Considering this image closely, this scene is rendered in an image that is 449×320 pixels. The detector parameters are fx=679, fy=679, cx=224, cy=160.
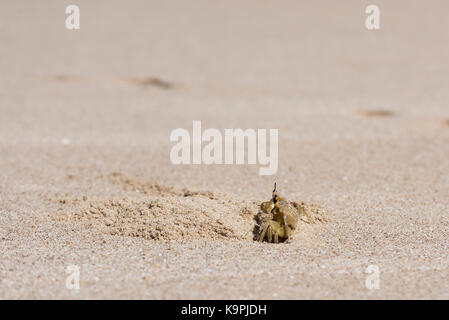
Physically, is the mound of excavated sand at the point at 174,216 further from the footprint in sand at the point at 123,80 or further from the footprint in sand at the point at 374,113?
the footprint in sand at the point at 123,80

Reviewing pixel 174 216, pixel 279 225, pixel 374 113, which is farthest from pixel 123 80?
pixel 279 225

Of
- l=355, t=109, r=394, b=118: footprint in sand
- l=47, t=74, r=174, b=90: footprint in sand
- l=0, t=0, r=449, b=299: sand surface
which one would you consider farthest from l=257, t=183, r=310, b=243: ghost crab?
l=47, t=74, r=174, b=90: footprint in sand

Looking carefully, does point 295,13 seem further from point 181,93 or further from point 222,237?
point 222,237

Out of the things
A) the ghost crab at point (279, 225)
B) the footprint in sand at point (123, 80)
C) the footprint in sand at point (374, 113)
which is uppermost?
the footprint in sand at point (123, 80)

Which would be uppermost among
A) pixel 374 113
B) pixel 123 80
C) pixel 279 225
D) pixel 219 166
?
pixel 123 80

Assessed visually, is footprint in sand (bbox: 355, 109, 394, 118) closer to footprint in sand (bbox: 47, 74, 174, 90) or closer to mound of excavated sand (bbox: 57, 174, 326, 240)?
footprint in sand (bbox: 47, 74, 174, 90)

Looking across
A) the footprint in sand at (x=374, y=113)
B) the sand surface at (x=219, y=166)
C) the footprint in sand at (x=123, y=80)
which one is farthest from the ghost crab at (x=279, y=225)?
the footprint in sand at (x=123, y=80)

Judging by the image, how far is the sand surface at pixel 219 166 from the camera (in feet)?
7.89

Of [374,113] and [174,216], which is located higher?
[374,113]

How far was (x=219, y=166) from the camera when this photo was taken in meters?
3.87

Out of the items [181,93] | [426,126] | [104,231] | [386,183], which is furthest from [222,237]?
[181,93]

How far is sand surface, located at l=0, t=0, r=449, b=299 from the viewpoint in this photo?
2406 mm

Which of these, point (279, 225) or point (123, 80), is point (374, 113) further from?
point (279, 225)
